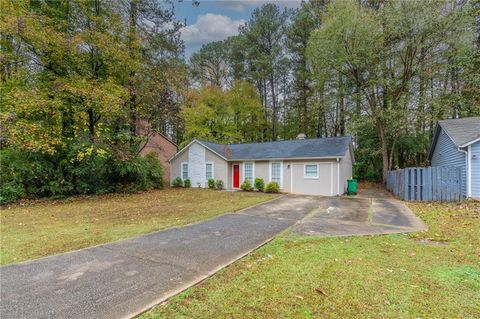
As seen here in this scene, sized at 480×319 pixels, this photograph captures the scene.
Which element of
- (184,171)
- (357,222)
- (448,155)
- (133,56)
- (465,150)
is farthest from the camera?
(184,171)

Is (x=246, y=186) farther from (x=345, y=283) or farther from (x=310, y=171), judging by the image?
(x=345, y=283)

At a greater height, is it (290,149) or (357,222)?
(290,149)

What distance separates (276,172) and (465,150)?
9.35 m

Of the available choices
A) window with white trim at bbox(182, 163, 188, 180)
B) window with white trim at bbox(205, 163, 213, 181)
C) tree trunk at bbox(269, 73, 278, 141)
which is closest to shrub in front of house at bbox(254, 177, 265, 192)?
window with white trim at bbox(205, 163, 213, 181)

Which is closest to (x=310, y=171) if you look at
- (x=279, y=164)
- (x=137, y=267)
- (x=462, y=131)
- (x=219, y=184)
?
(x=279, y=164)

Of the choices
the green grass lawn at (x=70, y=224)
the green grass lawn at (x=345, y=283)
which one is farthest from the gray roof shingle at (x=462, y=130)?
the green grass lawn at (x=70, y=224)

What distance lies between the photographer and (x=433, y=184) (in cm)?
1084

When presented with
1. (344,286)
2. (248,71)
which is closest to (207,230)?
(344,286)

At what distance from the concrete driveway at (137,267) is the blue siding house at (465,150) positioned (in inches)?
216

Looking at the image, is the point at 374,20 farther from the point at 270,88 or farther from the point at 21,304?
the point at 21,304

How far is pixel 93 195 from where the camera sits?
1398 centimetres

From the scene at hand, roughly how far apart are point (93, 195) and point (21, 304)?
12.3 metres

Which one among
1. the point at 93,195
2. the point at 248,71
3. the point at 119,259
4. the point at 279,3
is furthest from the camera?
the point at 248,71

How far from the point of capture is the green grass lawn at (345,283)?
2812 millimetres
